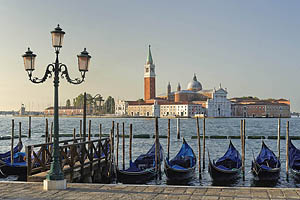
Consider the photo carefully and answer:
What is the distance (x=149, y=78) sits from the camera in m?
74.9

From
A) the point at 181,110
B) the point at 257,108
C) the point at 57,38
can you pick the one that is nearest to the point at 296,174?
the point at 57,38

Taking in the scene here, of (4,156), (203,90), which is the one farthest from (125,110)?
(4,156)

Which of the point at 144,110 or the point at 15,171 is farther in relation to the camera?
the point at 144,110

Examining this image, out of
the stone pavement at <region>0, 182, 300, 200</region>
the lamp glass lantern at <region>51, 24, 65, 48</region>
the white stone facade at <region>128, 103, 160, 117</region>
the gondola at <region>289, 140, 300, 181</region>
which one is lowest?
the gondola at <region>289, 140, 300, 181</region>

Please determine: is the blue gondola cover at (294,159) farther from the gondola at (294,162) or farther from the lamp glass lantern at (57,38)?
the lamp glass lantern at (57,38)

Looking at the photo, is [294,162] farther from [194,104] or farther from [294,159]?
[194,104]

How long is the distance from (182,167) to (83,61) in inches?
190

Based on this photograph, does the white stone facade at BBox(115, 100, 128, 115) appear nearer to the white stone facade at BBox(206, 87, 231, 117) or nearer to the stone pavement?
the white stone facade at BBox(206, 87, 231, 117)

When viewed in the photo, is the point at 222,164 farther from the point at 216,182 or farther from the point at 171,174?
the point at 171,174

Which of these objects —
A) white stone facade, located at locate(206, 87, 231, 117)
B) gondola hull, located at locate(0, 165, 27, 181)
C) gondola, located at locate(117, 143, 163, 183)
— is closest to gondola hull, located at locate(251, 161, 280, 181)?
gondola, located at locate(117, 143, 163, 183)

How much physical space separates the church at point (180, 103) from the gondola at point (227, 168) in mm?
61827

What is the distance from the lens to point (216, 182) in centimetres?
862

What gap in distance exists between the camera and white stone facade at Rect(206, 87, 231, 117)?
7412 cm

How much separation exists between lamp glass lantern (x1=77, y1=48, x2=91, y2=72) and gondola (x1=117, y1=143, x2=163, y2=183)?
3.45 meters
